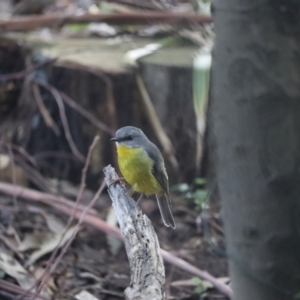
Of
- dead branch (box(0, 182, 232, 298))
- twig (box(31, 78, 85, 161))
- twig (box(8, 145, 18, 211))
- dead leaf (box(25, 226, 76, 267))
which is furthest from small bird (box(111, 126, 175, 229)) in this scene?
twig (box(31, 78, 85, 161))

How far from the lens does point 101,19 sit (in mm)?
6207

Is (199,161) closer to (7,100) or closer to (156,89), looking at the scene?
(156,89)

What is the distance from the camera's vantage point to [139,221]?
2.55 meters

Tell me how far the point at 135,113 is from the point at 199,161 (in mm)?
669

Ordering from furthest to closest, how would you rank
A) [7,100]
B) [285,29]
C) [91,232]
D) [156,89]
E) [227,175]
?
[7,100]
[156,89]
[91,232]
[227,175]
[285,29]

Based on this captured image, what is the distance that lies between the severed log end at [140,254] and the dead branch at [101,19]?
3516mm

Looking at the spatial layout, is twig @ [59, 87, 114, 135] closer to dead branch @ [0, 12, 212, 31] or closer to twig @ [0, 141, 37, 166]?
twig @ [0, 141, 37, 166]

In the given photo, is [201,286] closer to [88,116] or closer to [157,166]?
[157,166]

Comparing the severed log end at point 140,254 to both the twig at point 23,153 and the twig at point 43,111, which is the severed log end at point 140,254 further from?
the twig at point 43,111

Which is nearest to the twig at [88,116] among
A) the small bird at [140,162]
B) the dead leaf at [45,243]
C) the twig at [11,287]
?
the dead leaf at [45,243]

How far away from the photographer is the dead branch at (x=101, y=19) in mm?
6008

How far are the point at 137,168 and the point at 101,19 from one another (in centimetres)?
306

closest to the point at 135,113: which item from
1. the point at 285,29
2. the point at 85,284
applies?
the point at 85,284

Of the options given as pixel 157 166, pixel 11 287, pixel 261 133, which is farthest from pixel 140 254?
pixel 11 287
